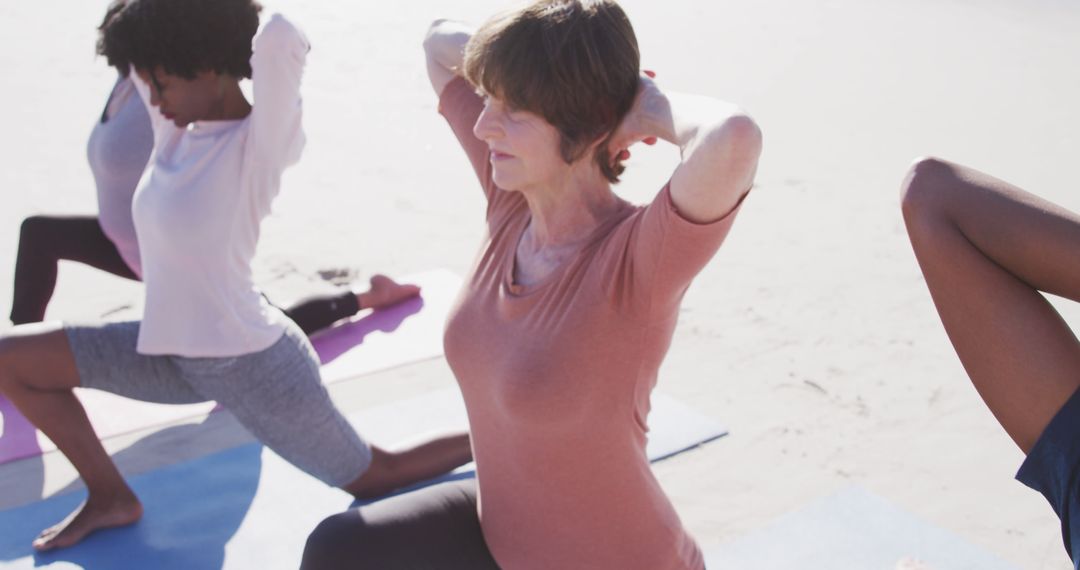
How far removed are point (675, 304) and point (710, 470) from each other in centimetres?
182

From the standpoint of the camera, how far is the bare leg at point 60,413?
2.87 metres

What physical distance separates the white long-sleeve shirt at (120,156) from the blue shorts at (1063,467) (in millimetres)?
2753

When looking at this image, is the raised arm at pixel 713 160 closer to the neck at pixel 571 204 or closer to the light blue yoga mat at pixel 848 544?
the neck at pixel 571 204

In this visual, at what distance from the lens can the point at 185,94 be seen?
2.79 m

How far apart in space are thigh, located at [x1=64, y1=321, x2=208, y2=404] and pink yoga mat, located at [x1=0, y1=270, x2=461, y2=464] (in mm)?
807

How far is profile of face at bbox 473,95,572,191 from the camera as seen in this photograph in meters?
1.91

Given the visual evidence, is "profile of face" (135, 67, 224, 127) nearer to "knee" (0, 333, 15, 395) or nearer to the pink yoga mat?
"knee" (0, 333, 15, 395)

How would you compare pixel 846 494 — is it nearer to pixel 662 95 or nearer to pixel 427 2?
pixel 662 95

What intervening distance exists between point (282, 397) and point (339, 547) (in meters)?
0.94

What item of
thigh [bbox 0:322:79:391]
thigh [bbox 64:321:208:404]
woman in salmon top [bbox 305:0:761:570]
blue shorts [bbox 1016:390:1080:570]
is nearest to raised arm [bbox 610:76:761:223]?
woman in salmon top [bbox 305:0:761:570]

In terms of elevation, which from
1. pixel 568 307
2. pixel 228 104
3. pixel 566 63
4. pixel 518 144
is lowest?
pixel 568 307

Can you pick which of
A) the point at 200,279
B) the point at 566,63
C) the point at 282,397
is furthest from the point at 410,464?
the point at 566,63

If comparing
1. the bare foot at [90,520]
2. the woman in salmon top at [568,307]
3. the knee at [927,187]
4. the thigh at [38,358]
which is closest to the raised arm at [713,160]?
the woman in salmon top at [568,307]

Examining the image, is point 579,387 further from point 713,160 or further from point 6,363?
point 6,363
